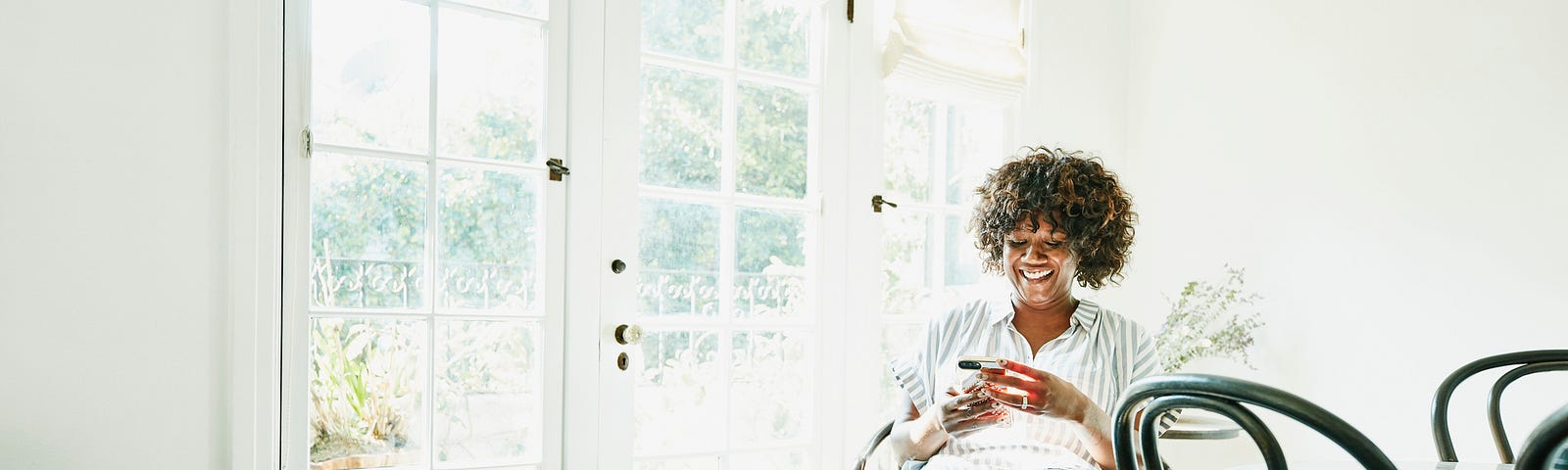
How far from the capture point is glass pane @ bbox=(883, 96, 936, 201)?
3.02 meters

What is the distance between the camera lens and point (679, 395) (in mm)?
2564

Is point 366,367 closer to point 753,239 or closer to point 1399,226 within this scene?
point 753,239

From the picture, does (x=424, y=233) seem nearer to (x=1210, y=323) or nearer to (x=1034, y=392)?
(x=1034, y=392)

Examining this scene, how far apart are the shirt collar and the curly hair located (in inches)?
3.2

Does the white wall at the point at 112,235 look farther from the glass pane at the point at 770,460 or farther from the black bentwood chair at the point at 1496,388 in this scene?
the black bentwood chair at the point at 1496,388

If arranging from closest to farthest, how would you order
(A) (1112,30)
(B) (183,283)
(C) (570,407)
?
(B) (183,283) → (C) (570,407) → (A) (1112,30)

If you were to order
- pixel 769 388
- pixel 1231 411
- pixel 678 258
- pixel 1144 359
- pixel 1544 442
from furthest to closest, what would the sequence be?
pixel 769 388
pixel 678 258
pixel 1144 359
pixel 1231 411
pixel 1544 442

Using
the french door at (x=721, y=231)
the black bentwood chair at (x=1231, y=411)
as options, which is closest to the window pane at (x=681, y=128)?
the french door at (x=721, y=231)

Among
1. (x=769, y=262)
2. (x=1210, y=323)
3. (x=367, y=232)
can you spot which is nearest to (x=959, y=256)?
(x=769, y=262)

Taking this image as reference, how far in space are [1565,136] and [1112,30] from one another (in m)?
1.47

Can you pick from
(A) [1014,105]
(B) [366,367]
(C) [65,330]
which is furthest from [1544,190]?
(C) [65,330]

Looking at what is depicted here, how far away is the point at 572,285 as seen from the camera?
235cm

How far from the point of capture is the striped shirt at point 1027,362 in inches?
68.2

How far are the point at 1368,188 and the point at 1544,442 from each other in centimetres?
243
